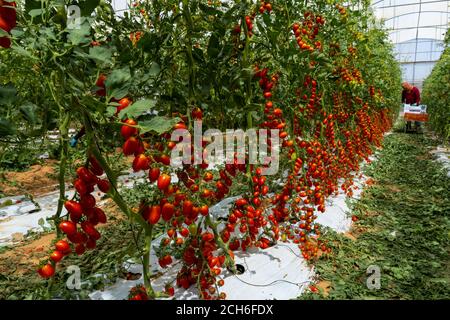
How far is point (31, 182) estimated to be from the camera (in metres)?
4.12

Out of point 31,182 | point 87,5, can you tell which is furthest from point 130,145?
point 31,182

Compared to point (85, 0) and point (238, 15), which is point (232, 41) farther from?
point (85, 0)

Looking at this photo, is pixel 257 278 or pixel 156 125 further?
pixel 257 278

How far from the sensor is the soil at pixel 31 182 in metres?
3.75

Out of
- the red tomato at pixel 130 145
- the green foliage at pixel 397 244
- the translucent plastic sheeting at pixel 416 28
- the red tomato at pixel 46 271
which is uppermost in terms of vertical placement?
the translucent plastic sheeting at pixel 416 28

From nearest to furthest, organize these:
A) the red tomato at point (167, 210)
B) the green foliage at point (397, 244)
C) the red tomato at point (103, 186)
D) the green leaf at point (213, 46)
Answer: the red tomato at point (103, 186), the red tomato at point (167, 210), the green leaf at point (213, 46), the green foliage at point (397, 244)

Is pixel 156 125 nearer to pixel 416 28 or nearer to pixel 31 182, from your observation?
pixel 31 182

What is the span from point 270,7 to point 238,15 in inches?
13.4

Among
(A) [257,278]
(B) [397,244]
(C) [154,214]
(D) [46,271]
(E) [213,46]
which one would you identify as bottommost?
(B) [397,244]

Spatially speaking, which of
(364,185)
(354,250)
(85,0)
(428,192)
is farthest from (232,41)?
(428,192)

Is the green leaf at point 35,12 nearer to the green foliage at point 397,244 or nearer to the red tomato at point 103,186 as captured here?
the red tomato at point 103,186

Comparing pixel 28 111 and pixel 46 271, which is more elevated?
pixel 28 111

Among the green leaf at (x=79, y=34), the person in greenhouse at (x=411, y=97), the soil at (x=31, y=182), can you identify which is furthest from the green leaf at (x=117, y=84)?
the person in greenhouse at (x=411, y=97)
